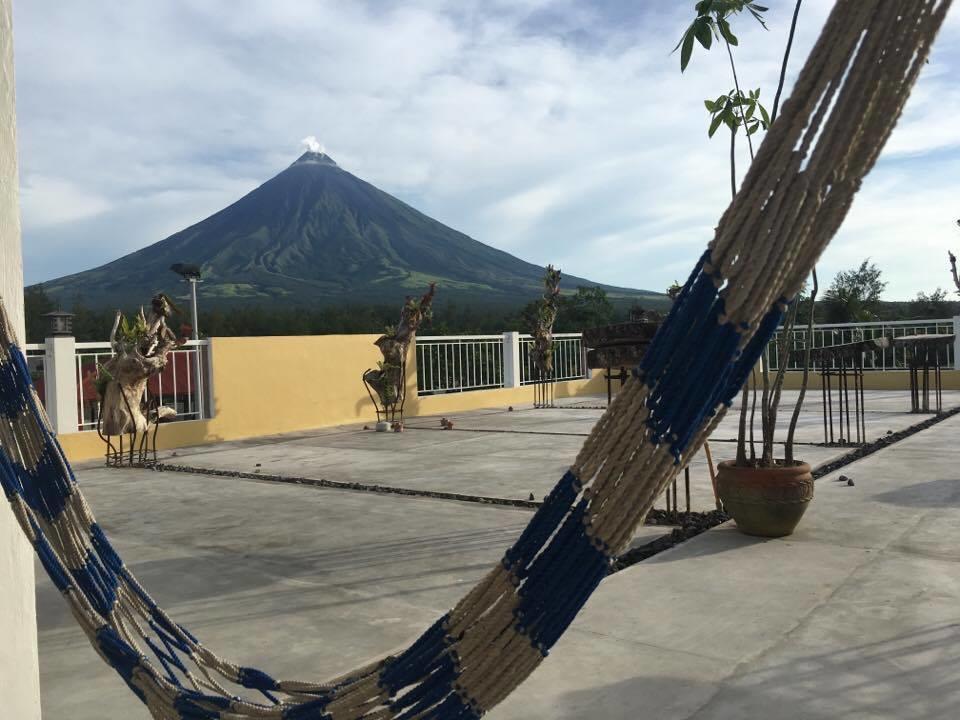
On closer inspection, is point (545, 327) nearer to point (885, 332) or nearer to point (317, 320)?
point (885, 332)

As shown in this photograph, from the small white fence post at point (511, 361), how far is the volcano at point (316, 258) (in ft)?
153

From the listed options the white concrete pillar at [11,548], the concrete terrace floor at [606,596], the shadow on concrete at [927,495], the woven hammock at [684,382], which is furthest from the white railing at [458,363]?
the woven hammock at [684,382]

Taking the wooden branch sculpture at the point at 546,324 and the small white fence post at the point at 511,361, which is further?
the small white fence post at the point at 511,361

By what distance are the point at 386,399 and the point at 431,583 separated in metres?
6.29

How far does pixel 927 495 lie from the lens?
418 cm

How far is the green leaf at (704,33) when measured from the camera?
2.92 m

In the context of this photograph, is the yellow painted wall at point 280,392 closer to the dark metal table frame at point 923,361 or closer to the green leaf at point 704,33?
the dark metal table frame at point 923,361

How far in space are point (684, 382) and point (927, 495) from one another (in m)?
3.87

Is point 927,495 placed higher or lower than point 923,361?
lower

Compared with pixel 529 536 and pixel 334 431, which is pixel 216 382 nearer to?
pixel 334 431

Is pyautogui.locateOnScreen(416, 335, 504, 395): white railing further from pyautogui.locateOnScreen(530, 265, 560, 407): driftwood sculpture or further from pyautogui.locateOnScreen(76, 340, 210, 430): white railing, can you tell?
pyautogui.locateOnScreen(76, 340, 210, 430): white railing

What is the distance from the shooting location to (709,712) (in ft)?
6.02

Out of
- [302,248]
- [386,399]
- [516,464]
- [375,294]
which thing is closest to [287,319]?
[375,294]

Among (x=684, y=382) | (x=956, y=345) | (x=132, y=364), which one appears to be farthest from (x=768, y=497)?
(x=956, y=345)
